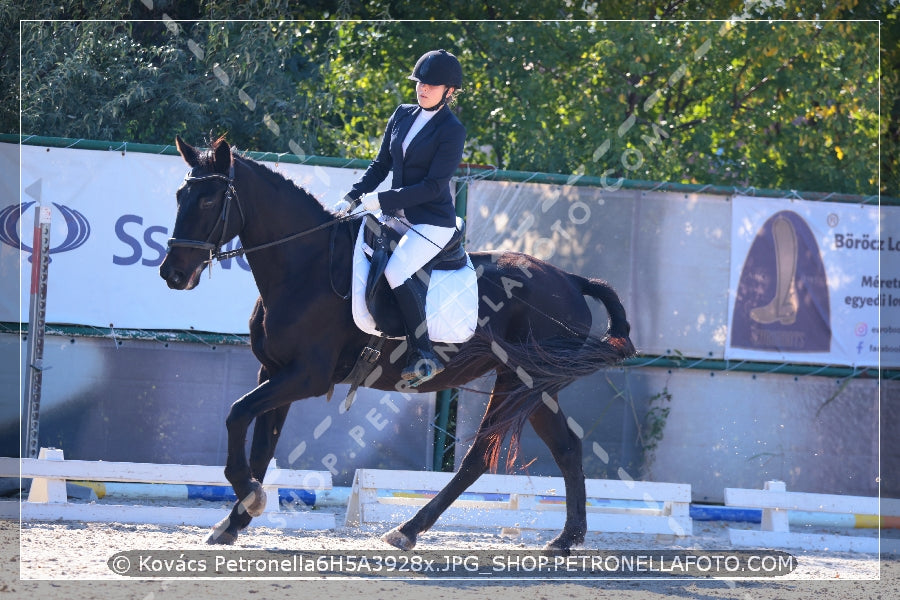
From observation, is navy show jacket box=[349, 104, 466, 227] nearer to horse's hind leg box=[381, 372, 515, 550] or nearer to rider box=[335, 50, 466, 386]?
rider box=[335, 50, 466, 386]

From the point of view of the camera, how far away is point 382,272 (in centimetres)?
624

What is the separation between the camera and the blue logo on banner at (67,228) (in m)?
8.80

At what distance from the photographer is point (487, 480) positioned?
7.73m

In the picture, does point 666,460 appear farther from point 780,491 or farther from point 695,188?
point 695,188

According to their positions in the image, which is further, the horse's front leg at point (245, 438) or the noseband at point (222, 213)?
the horse's front leg at point (245, 438)

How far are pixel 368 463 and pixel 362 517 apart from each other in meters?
1.77

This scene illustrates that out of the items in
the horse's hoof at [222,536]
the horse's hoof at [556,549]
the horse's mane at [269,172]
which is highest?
the horse's mane at [269,172]

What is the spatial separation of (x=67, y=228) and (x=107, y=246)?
36 centimetres

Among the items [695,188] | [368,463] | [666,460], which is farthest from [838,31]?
[368,463]

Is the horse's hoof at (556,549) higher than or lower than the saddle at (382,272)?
lower

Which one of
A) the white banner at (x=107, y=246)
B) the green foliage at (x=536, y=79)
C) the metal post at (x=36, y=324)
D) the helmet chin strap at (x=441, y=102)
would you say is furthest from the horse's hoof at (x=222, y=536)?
the green foliage at (x=536, y=79)

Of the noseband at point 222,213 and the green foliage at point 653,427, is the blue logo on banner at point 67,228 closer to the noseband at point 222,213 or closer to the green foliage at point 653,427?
the noseband at point 222,213

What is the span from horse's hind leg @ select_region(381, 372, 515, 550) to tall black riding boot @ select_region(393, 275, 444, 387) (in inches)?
28.8
